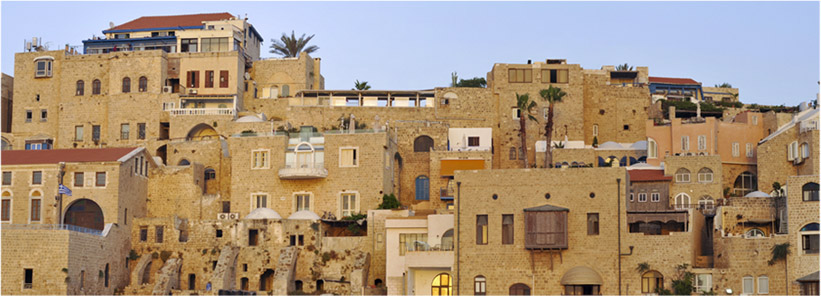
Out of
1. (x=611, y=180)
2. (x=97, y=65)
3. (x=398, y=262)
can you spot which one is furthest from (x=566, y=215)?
(x=97, y=65)

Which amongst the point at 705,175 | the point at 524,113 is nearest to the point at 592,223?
the point at 705,175

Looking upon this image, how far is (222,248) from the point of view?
59219mm

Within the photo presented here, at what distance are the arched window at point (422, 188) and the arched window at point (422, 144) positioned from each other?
73.0 inches

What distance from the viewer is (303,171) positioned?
62500 millimetres

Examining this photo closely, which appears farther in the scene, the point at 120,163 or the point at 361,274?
the point at 120,163

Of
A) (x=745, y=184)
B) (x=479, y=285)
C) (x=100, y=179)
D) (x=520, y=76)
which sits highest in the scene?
(x=520, y=76)

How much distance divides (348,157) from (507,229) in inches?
539

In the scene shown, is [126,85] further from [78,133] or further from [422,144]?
[422,144]

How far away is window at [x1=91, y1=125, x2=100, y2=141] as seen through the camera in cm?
7100

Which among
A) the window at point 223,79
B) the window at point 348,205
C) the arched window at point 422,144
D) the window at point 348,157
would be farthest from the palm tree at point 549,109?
the window at point 223,79

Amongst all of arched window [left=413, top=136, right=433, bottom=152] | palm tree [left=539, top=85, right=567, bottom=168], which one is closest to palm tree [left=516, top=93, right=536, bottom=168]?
palm tree [left=539, top=85, right=567, bottom=168]

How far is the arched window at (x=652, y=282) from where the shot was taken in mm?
50938

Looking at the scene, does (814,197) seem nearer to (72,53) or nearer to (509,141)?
(509,141)

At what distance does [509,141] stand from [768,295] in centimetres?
2389
